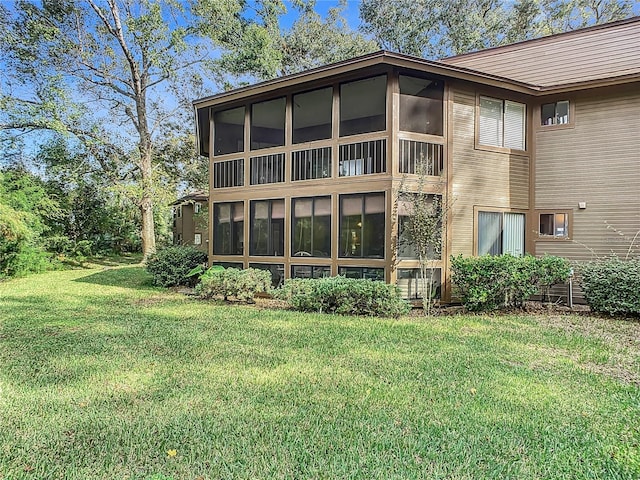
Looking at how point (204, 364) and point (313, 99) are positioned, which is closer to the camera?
point (204, 364)

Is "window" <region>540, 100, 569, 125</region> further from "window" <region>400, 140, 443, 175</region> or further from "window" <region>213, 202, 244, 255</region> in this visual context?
"window" <region>213, 202, 244, 255</region>

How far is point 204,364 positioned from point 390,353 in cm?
240

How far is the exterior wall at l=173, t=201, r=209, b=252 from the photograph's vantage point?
20888 mm

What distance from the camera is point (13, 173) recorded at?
1958 centimetres

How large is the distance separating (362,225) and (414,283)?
5.91 ft

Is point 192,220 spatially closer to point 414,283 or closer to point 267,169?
point 267,169

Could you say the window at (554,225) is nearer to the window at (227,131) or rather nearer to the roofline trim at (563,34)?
the roofline trim at (563,34)

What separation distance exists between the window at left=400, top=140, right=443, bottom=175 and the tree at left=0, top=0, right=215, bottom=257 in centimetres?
1371

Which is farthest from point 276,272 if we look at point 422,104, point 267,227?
point 422,104

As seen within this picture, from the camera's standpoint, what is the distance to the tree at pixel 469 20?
891 inches

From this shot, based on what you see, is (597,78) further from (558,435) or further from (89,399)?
(89,399)

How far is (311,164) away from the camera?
10844mm

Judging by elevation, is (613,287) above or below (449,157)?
below

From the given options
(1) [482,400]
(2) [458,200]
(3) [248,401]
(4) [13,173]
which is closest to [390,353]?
(1) [482,400]
